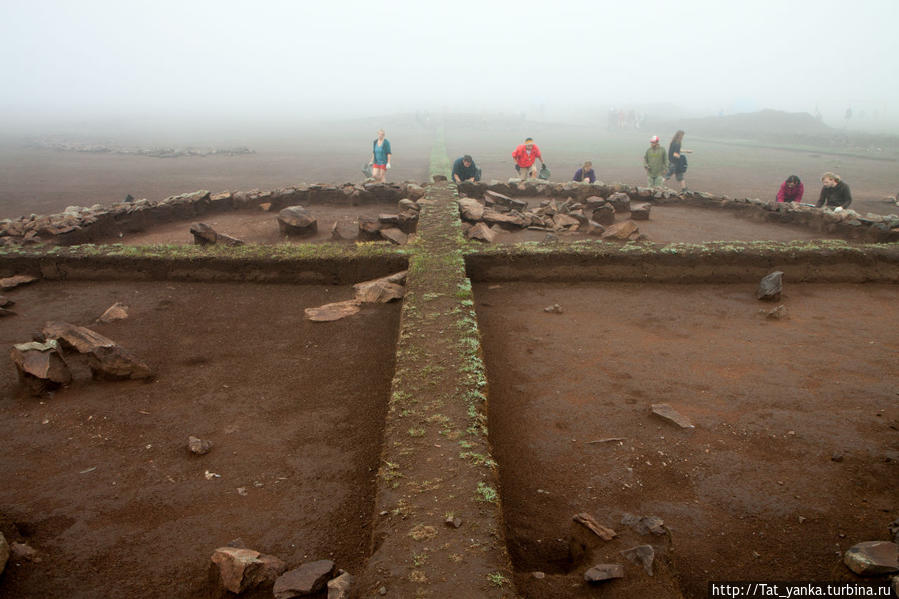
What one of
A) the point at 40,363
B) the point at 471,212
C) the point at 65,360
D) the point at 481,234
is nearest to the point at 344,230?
the point at 471,212

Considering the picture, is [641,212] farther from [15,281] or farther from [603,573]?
[15,281]

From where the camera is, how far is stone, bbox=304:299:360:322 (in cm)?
604

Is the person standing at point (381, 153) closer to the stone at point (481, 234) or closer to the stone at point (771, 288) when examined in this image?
the stone at point (481, 234)

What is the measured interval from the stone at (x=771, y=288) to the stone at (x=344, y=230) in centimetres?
609

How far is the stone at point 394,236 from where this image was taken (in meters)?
8.42

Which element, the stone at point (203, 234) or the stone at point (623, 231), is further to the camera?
the stone at point (623, 231)

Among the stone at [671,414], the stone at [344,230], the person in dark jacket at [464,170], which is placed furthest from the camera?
the person in dark jacket at [464,170]

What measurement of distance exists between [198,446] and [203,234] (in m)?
4.98

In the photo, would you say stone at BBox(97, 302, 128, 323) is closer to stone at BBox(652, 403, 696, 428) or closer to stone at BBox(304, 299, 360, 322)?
stone at BBox(304, 299, 360, 322)

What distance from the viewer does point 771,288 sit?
21.6 feet

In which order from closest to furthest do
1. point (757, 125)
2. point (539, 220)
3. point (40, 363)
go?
point (40, 363), point (539, 220), point (757, 125)

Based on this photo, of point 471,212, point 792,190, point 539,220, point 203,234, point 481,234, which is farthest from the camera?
point 792,190

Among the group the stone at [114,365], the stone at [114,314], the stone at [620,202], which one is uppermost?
the stone at [620,202]

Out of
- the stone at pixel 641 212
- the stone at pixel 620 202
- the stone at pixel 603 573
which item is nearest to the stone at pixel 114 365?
the stone at pixel 603 573
